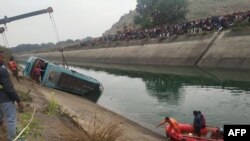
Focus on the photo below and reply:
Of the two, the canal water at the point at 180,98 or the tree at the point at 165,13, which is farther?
the tree at the point at 165,13

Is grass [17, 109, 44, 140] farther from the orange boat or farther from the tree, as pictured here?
the tree

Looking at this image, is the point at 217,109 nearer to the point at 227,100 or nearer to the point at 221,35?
the point at 227,100

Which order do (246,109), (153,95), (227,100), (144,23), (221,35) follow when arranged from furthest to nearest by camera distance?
(144,23)
(221,35)
(153,95)
(227,100)
(246,109)

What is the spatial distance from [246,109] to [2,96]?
61.5 feet

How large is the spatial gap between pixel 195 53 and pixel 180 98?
24378 mm

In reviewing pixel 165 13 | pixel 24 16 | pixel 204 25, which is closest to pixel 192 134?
pixel 24 16

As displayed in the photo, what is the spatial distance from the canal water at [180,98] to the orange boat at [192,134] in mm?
2737

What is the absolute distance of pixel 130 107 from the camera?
30.4 m

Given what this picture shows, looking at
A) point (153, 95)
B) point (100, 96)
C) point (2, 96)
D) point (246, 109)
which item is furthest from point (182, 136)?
point (100, 96)

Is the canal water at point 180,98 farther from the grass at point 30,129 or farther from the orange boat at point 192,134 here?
the grass at point 30,129

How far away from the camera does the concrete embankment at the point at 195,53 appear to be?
46562mm

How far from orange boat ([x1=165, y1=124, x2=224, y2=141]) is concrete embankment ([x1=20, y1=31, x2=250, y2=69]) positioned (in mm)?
26067

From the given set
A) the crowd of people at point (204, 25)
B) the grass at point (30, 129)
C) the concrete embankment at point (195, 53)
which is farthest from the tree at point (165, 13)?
the grass at point (30, 129)

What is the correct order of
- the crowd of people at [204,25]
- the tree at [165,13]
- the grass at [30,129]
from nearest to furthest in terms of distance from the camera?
1. the grass at [30,129]
2. the crowd of people at [204,25]
3. the tree at [165,13]
